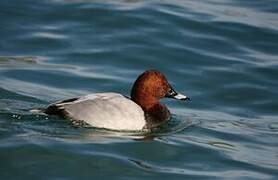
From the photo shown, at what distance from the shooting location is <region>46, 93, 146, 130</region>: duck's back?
30.3 feet

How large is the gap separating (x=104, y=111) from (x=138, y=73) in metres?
3.08

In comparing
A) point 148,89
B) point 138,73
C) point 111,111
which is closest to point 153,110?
point 148,89

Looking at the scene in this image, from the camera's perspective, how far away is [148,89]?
9852 millimetres

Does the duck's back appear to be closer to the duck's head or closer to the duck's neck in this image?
the duck's neck

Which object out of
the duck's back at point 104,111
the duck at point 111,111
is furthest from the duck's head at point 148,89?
the duck's back at point 104,111

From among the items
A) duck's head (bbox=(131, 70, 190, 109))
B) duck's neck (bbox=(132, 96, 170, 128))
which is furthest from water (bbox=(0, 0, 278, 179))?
duck's head (bbox=(131, 70, 190, 109))

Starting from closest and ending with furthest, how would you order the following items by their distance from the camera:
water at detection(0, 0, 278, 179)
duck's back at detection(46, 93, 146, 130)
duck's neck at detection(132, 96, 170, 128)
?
water at detection(0, 0, 278, 179) < duck's back at detection(46, 93, 146, 130) < duck's neck at detection(132, 96, 170, 128)

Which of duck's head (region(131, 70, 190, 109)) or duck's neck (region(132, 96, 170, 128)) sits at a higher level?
duck's head (region(131, 70, 190, 109))

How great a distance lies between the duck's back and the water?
14 cm

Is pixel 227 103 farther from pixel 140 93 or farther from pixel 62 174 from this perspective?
pixel 62 174

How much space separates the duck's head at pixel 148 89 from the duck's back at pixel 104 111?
1.20 ft

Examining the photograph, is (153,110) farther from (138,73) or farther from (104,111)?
(138,73)

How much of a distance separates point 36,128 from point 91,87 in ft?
8.20

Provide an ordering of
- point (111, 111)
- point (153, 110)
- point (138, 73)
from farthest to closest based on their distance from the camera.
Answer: point (138, 73) → point (153, 110) → point (111, 111)
